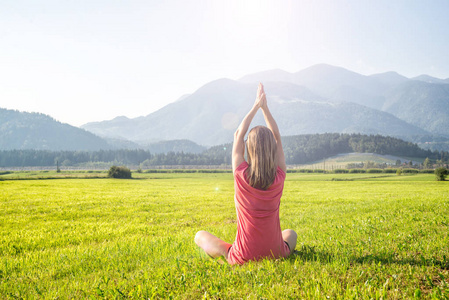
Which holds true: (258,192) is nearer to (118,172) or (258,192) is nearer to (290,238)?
(290,238)

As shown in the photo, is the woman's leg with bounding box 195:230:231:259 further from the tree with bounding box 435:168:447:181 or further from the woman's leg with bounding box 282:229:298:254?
the tree with bounding box 435:168:447:181

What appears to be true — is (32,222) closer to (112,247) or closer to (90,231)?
(90,231)

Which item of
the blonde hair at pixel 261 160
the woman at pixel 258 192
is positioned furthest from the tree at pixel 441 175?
the blonde hair at pixel 261 160

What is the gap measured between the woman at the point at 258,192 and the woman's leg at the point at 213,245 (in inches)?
7.9

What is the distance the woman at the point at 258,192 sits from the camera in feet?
15.0

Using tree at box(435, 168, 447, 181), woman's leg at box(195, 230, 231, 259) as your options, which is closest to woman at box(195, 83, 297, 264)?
woman's leg at box(195, 230, 231, 259)

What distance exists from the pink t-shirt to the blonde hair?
12 cm

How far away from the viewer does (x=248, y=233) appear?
494cm

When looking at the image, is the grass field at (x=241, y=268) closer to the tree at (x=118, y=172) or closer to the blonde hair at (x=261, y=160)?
the blonde hair at (x=261, y=160)

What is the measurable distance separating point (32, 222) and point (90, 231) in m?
3.76

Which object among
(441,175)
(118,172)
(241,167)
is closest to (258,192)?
(241,167)

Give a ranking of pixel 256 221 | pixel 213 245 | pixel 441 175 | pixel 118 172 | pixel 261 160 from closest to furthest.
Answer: pixel 261 160 < pixel 256 221 < pixel 213 245 < pixel 441 175 < pixel 118 172

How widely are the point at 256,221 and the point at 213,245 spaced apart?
1.44 meters

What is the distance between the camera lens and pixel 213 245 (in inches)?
225
